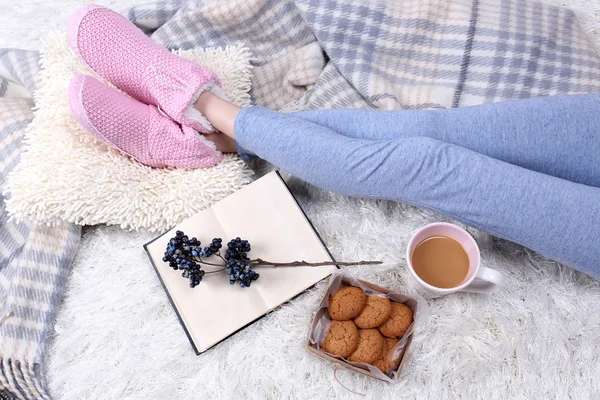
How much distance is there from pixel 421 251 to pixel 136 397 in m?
0.52

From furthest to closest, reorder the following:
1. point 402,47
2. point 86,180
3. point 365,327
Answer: point 402,47 → point 86,180 → point 365,327

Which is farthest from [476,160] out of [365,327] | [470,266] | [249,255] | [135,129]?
[135,129]

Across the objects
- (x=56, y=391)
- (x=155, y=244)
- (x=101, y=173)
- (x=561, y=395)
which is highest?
(x=101, y=173)

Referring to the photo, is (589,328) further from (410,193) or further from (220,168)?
(220,168)

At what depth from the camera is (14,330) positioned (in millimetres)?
773

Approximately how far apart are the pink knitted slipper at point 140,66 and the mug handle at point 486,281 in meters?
0.54

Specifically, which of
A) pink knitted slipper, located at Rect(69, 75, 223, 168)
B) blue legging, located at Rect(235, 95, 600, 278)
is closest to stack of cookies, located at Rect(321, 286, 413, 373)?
blue legging, located at Rect(235, 95, 600, 278)

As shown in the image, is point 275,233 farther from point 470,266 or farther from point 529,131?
point 529,131

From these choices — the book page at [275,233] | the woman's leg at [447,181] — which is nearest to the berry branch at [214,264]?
the book page at [275,233]

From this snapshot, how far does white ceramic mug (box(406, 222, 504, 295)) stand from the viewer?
0.67 meters

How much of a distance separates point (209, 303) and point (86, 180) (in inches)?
12.0

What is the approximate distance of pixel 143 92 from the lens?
0.89 m

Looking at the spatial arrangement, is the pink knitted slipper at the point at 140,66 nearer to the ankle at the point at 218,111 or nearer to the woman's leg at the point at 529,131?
the ankle at the point at 218,111

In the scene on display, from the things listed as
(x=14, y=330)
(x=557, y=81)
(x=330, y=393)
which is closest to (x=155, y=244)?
(x=14, y=330)
